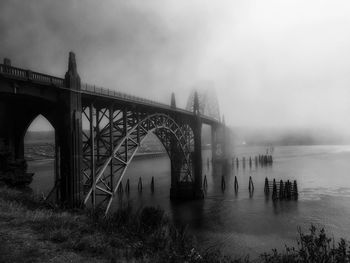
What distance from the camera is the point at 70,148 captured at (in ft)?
56.5

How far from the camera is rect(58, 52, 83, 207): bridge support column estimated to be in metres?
17.2

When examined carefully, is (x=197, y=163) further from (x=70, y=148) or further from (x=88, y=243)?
(x=88, y=243)

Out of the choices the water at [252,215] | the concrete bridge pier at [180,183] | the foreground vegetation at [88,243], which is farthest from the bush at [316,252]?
the concrete bridge pier at [180,183]

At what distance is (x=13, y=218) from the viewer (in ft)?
33.8

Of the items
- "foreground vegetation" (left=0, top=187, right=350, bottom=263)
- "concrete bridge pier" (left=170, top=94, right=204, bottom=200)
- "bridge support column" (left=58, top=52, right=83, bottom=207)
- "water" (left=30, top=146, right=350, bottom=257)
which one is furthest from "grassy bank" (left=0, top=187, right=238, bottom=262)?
"concrete bridge pier" (left=170, top=94, right=204, bottom=200)

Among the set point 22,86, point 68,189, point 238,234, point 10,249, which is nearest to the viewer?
point 10,249

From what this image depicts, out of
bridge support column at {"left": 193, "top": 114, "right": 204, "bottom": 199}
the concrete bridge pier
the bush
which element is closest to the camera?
the bush

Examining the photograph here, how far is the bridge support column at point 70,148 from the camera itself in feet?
56.4

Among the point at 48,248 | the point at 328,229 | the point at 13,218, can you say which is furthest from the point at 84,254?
the point at 328,229

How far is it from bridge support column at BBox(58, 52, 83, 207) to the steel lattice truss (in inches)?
43.8

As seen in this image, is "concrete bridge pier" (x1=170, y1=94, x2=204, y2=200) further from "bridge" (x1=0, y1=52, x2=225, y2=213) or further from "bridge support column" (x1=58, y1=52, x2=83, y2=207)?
"bridge support column" (x1=58, y1=52, x2=83, y2=207)

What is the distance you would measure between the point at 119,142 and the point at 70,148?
5732 mm

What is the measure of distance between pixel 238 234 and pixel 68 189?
1596 centimetres

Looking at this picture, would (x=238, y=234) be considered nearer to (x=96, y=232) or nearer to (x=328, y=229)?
(x=328, y=229)
